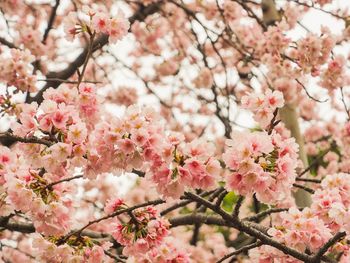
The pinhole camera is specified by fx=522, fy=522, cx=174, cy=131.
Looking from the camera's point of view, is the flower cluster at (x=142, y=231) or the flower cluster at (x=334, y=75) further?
the flower cluster at (x=334, y=75)

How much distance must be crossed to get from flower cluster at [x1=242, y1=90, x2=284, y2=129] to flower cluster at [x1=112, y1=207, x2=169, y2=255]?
2.16 ft

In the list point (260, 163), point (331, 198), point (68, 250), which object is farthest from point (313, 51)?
point (68, 250)

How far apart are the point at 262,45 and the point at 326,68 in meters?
0.61

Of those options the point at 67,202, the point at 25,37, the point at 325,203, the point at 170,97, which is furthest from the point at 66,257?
the point at 170,97

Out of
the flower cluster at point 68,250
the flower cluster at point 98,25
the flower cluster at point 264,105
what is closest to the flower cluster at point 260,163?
Answer: the flower cluster at point 264,105

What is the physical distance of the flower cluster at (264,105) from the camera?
7.54 feet

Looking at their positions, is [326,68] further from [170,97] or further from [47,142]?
[170,97]

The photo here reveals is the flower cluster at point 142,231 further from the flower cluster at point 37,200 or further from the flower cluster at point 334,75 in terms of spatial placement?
the flower cluster at point 334,75

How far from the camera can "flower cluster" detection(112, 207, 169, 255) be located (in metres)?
2.41

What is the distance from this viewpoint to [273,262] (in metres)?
2.55

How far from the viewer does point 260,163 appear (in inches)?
79.9

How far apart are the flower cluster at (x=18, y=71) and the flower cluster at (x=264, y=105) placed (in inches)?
67.8

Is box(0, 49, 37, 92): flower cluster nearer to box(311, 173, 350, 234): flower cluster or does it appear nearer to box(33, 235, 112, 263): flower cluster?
box(33, 235, 112, 263): flower cluster

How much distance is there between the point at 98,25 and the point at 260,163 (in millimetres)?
Result: 1413
